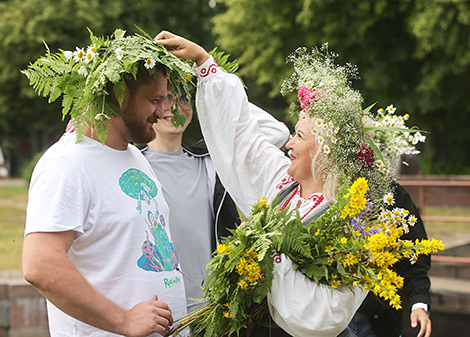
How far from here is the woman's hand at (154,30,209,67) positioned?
2.47 metres

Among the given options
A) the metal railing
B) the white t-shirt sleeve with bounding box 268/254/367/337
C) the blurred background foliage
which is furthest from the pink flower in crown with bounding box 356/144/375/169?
the blurred background foliage

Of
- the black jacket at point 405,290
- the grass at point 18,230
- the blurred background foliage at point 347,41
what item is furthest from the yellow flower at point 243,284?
the blurred background foliage at point 347,41

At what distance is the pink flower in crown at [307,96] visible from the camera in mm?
2437

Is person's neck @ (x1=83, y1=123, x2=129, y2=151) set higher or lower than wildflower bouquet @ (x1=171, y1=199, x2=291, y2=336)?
higher

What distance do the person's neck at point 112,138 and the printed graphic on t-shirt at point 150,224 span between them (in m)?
0.12

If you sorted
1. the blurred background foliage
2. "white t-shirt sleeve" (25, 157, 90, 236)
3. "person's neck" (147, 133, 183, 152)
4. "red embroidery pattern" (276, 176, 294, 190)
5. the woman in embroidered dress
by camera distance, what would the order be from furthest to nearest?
the blurred background foliage, "person's neck" (147, 133, 183, 152), "red embroidery pattern" (276, 176, 294, 190), the woman in embroidered dress, "white t-shirt sleeve" (25, 157, 90, 236)

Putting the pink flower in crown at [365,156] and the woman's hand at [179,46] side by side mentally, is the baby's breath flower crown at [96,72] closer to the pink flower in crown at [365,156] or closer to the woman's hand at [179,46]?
the woman's hand at [179,46]

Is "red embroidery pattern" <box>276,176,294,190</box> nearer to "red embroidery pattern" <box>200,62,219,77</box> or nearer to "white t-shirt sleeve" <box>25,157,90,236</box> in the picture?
"red embroidery pattern" <box>200,62,219,77</box>

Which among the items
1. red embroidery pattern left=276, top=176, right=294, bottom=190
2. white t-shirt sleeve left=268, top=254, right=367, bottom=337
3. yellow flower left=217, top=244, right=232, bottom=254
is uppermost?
red embroidery pattern left=276, top=176, right=294, bottom=190

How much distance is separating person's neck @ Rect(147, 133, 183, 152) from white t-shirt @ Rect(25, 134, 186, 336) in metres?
1.05

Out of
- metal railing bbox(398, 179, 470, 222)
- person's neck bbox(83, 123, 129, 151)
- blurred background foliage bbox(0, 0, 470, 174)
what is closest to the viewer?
person's neck bbox(83, 123, 129, 151)

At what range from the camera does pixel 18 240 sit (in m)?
10.1

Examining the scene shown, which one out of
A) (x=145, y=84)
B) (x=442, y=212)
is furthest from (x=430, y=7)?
(x=145, y=84)

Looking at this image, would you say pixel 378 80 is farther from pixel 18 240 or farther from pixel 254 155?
pixel 254 155
